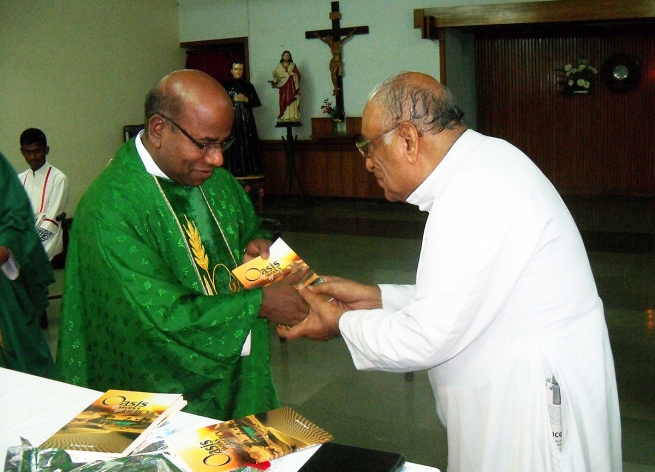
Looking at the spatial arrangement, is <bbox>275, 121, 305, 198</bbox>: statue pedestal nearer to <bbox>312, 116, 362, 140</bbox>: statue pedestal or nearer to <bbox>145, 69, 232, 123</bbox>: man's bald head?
<bbox>312, 116, 362, 140</bbox>: statue pedestal

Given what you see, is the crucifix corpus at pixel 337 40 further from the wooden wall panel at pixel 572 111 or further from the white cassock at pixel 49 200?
the white cassock at pixel 49 200

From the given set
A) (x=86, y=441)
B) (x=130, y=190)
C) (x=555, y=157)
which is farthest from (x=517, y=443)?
(x=555, y=157)

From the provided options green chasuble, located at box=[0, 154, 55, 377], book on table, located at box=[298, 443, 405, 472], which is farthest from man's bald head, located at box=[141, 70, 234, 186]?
green chasuble, located at box=[0, 154, 55, 377]

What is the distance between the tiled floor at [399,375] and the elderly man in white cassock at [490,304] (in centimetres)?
155

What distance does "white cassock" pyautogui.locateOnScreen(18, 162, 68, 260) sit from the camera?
5434mm

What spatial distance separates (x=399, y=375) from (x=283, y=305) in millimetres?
2313

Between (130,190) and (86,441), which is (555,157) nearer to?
(130,190)

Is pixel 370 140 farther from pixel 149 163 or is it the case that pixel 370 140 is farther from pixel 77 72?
pixel 77 72

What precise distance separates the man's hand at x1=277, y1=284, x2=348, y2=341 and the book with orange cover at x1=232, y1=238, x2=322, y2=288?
0.11 m

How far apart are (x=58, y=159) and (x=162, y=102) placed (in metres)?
7.93

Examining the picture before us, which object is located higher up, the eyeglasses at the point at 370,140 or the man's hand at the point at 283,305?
the eyeglasses at the point at 370,140

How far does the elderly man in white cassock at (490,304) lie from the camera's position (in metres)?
1.69

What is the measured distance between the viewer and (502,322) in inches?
70.2

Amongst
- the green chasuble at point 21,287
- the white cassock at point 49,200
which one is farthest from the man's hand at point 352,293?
the white cassock at point 49,200
